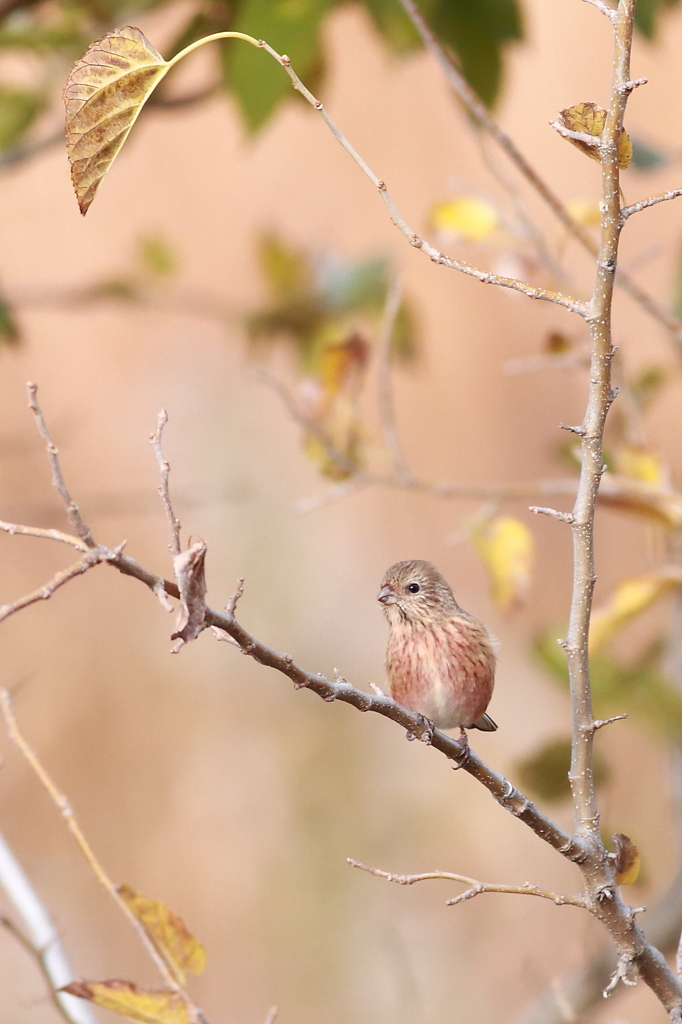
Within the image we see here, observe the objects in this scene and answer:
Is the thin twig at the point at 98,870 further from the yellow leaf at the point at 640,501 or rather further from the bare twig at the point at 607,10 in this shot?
the yellow leaf at the point at 640,501

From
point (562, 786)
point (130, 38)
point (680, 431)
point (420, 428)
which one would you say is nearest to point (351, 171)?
point (420, 428)

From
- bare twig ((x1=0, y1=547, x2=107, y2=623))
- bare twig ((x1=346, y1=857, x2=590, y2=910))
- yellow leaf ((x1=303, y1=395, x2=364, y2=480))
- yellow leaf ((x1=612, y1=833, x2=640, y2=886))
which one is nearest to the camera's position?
bare twig ((x1=0, y1=547, x2=107, y2=623))

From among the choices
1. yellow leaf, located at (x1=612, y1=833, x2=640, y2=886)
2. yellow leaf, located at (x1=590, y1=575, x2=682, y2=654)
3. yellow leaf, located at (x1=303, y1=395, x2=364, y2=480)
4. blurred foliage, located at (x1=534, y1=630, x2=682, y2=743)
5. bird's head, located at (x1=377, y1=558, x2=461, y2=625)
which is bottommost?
yellow leaf, located at (x1=612, y1=833, x2=640, y2=886)

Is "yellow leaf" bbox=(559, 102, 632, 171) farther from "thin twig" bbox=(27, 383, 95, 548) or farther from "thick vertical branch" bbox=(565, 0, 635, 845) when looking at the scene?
"thin twig" bbox=(27, 383, 95, 548)

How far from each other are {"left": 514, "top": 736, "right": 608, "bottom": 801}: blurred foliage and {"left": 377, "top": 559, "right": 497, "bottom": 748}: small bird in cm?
45

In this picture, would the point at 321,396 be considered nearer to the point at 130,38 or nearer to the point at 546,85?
the point at 130,38

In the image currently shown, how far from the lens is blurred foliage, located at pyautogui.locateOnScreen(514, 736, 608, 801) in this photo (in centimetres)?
233

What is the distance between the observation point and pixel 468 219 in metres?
2.49

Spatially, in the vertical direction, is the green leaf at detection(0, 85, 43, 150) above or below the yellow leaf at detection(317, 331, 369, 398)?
above

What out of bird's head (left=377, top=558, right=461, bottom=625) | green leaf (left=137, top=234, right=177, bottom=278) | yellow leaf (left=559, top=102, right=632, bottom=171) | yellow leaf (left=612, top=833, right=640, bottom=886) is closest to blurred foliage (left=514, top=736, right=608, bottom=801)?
bird's head (left=377, top=558, right=461, bottom=625)

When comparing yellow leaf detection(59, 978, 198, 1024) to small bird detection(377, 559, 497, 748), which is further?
small bird detection(377, 559, 497, 748)

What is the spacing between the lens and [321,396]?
7.61ft

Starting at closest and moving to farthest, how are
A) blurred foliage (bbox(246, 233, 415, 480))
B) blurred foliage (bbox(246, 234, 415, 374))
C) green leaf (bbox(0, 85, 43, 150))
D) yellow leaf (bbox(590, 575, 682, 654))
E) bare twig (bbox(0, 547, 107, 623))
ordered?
bare twig (bbox(0, 547, 107, 623))
yellow leaf (bbox(590, 575, 682, 654))
green leaf (bbox(0, 85, 43, 150))
blurred foliage (bbox(246, 233, 415, 480))
blurred foliage (bbox(246, 234, 415, 374))

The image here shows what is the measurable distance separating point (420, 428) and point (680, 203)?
5.13ft
